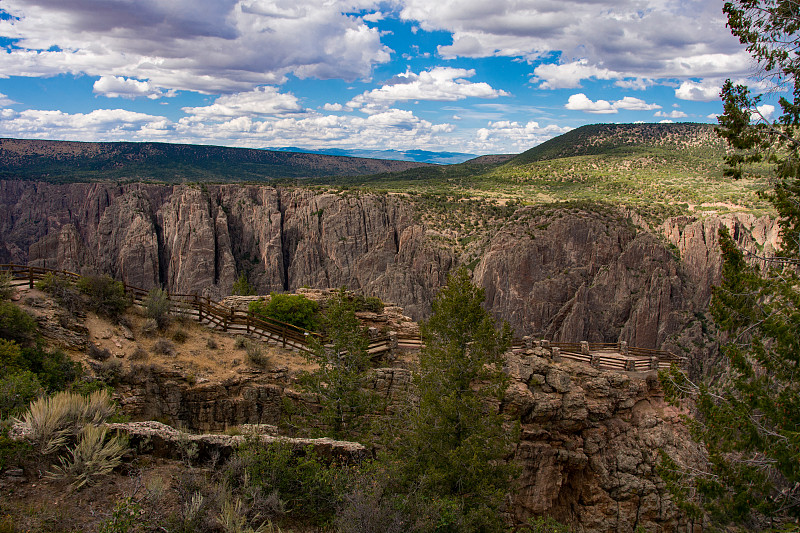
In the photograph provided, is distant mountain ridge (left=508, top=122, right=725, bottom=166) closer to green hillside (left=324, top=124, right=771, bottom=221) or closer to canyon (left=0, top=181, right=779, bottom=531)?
green hillside (left=324, top=124, right=771, bottom=221)

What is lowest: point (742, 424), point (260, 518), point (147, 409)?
point (147, 409)

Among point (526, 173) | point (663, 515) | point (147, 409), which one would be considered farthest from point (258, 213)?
point (663, 515)

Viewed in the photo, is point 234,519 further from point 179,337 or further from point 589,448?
point 589,448

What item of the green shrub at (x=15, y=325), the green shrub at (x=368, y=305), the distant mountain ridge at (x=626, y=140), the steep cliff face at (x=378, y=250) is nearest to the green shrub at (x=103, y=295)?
the green shrub at (x=15, y=325)

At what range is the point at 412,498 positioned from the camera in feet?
29.6

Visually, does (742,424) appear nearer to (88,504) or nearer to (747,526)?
(747,526)

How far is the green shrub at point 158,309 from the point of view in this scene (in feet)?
57.8

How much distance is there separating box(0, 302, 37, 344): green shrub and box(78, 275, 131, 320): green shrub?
353 centimetres

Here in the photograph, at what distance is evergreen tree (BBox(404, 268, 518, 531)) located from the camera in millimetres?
11844

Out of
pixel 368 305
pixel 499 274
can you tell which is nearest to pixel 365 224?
pixel 499 274

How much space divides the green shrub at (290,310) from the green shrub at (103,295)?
554 centimetres

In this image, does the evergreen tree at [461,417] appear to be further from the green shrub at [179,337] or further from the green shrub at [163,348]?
the green shrub at [179,337]

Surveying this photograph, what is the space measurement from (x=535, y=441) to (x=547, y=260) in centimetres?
3300

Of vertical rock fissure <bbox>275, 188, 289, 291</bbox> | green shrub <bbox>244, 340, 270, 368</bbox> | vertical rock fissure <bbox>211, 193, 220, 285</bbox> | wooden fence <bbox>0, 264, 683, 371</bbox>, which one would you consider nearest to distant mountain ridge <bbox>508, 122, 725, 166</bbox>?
vertical rock fissure <bbox>275, 188, 289, 291</bbox>
